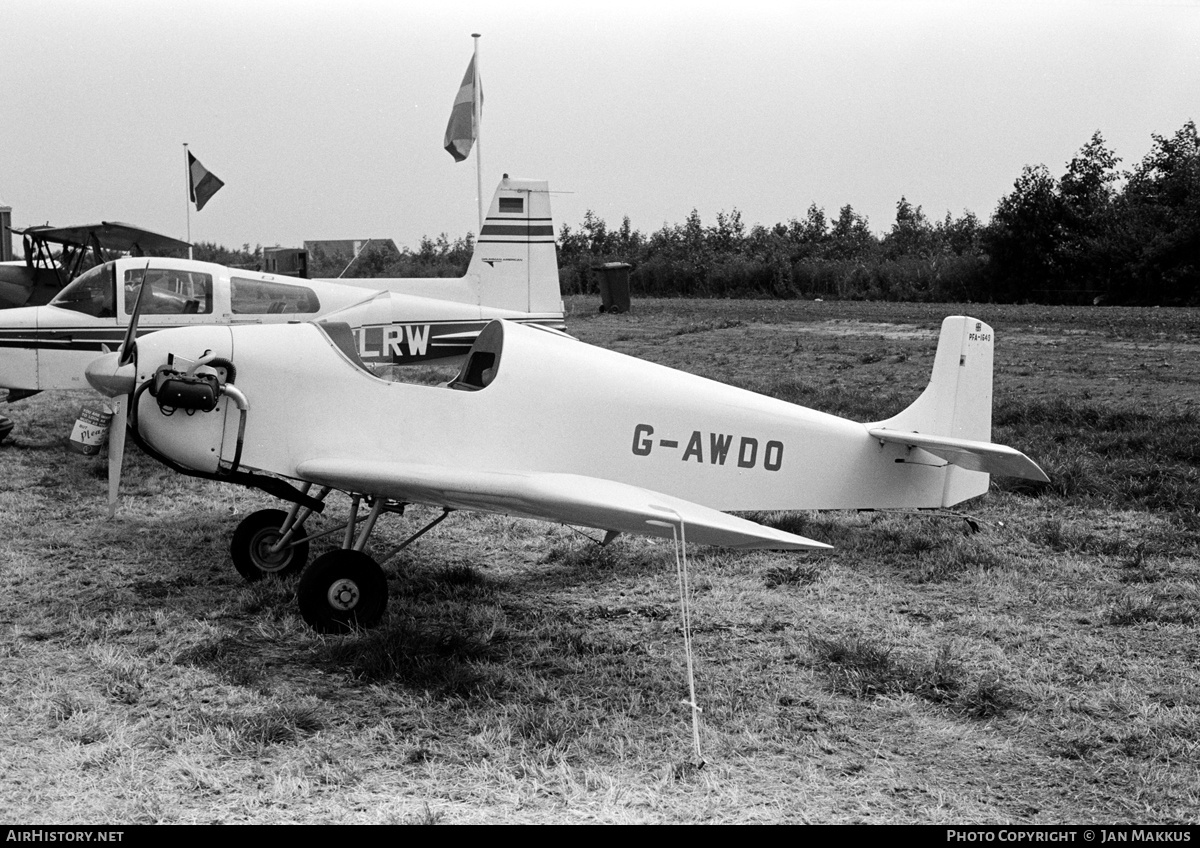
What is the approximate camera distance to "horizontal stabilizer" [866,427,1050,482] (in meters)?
4.99

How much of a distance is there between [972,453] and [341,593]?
307cm

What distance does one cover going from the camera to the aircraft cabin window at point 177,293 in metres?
8.91

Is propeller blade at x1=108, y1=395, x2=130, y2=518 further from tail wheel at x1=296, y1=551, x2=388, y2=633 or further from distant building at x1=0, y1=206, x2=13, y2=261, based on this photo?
distant building at x1=0, y1=206, x2=13, y2=261

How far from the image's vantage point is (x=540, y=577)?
5973mm

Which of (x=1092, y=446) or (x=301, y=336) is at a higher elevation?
(x=301, y=336)

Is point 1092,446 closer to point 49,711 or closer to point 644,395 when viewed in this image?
point 644,395

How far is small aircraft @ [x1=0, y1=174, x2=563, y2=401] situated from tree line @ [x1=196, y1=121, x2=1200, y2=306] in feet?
47.5

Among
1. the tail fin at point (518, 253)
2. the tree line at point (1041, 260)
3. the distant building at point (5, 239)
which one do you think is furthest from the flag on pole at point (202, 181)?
the tree line at point (1041, 260)

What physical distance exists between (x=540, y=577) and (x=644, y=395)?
1.38m

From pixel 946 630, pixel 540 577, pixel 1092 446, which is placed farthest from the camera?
pixel 1092 446

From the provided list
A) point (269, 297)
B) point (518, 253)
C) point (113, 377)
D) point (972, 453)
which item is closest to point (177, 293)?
point (269, 297)

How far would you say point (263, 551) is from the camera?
5.83 m

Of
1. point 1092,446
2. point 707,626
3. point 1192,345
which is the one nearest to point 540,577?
point 707,626
